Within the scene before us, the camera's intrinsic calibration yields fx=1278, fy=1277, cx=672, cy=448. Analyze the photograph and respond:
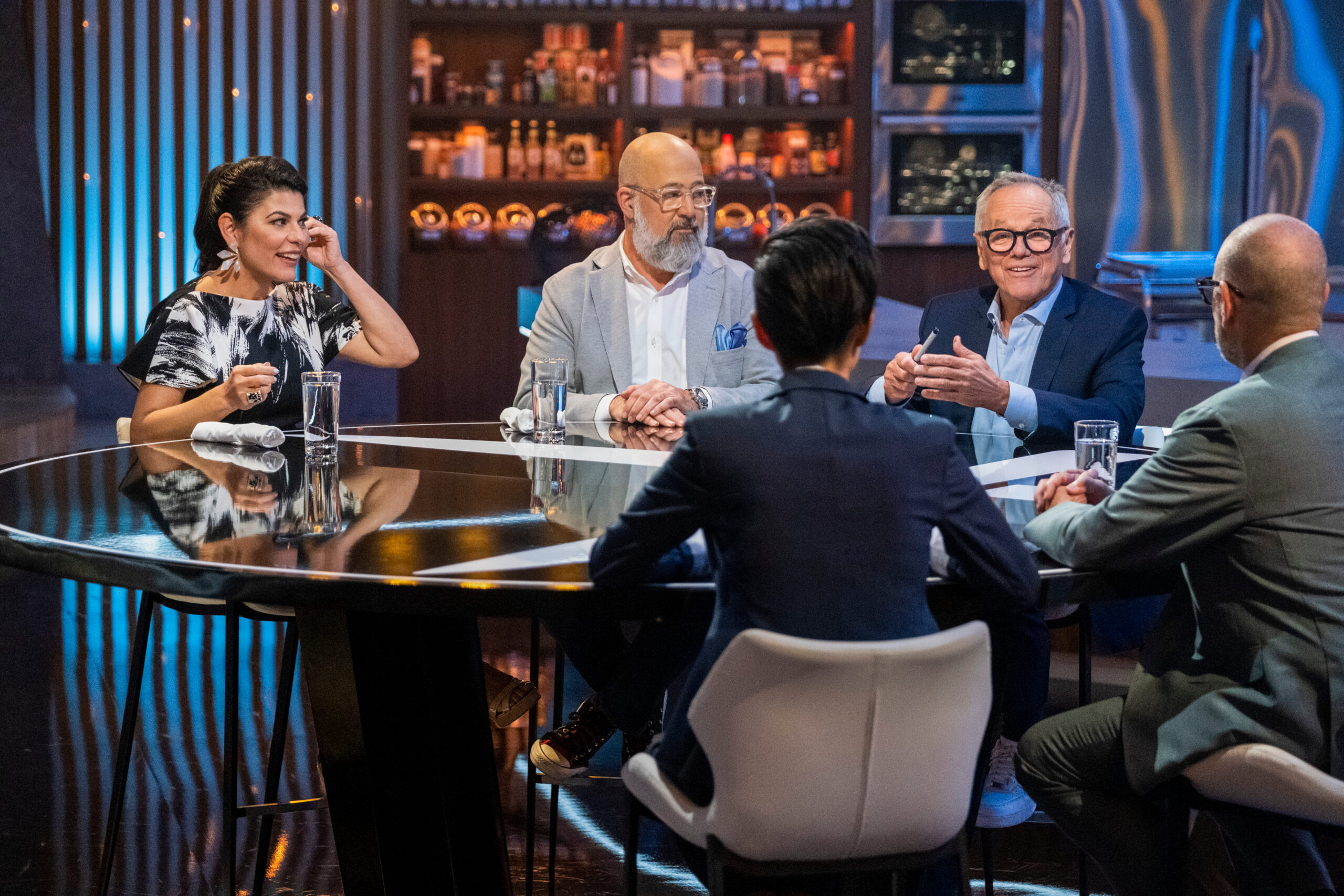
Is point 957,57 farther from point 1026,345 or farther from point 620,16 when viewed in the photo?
point 1026,345

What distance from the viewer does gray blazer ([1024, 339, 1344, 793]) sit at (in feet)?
5.01

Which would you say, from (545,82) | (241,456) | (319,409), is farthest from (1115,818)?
(545,82)

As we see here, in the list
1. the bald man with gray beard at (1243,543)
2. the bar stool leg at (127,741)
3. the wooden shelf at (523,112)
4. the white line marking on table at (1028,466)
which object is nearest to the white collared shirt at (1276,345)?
the bald man with gray beard at (1243,543)

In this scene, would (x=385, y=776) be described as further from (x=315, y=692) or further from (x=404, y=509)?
(x=404, y=509)

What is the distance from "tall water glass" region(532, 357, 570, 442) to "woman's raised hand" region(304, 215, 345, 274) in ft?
2.28

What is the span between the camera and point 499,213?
6.27 meters

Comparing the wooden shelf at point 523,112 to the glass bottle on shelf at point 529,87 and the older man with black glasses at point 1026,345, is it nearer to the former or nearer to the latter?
the glass bottle on shelf at point 529,87

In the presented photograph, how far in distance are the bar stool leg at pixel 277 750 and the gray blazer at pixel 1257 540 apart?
4.49 feet

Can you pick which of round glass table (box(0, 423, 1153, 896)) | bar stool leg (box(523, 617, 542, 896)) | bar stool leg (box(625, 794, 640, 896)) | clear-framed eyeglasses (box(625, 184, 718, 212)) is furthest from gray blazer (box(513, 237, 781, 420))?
bar stool leg (box(625, 794, 640, 896))

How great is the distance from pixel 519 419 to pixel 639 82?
3671 mm

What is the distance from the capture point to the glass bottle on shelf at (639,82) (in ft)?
20.0

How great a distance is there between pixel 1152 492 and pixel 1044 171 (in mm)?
5008

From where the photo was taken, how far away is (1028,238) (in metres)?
2.90

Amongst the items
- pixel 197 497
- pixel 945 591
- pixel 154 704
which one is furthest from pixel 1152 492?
pixel 154 704
